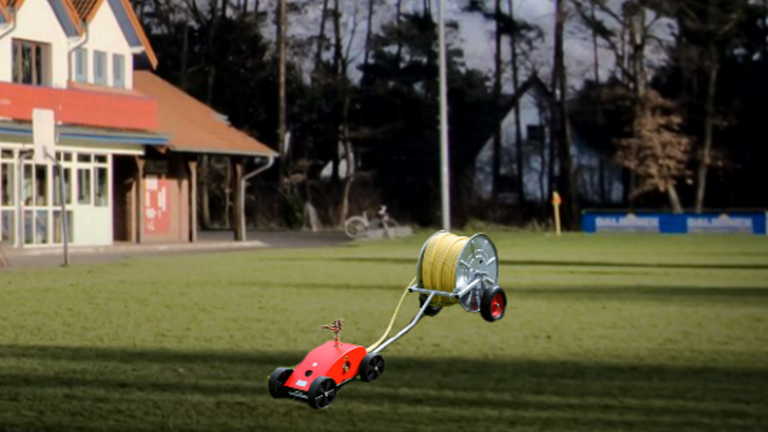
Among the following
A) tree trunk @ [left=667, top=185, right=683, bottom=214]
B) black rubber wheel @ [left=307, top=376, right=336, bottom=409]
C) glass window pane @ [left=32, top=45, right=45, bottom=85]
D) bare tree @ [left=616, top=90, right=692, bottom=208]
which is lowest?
black rubber wheel @ [left=307, top=376, right=336, bottom=409]

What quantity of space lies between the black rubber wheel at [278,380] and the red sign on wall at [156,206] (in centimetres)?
4529

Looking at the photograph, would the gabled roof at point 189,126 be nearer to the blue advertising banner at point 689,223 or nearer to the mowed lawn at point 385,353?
the blue advertising banner at point 689,223

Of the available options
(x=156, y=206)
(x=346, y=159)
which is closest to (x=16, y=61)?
(x=156, y=206)

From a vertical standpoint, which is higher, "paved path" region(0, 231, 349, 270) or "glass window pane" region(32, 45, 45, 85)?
"glass window pane" region(32, 45, 45, 85)

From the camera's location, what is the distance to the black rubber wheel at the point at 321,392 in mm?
3797

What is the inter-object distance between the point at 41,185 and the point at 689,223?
31.2 metres

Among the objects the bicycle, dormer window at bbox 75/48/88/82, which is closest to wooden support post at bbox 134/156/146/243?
dormer window at bbox 75/48/88/82

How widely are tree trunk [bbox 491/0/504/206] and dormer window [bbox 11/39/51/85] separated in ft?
109

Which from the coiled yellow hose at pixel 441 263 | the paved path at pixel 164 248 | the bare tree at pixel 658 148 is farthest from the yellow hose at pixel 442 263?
the bare tree at pixel 658 148

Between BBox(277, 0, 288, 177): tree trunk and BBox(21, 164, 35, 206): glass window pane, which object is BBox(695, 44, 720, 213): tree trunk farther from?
BBox(21, 164, 35, 206): glass window pane

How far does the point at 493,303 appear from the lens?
4.05 metres

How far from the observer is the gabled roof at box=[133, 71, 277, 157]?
48688mm

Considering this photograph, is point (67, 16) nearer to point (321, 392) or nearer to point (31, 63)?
point (31, 63)

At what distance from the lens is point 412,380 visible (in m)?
11.0
